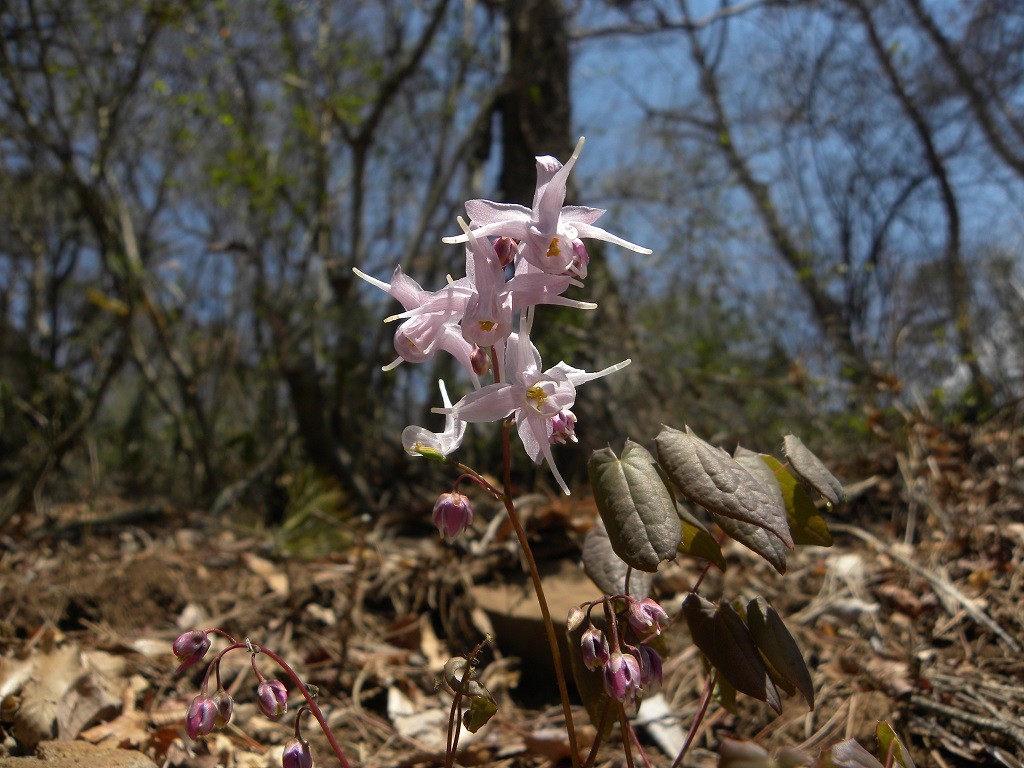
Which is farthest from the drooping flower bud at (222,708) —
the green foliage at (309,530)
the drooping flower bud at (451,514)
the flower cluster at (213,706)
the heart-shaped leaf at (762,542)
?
the green foliage at (309,530)

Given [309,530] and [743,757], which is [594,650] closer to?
[743,757]

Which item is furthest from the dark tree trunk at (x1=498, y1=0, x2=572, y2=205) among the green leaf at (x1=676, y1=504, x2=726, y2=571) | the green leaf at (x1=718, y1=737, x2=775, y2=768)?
the green leaf at (x1=718, y1=737, x2=775, y2=768)

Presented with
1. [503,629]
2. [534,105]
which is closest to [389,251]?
[534,105]

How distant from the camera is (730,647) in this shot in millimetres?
1248

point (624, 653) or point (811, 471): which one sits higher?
point (811, 471)

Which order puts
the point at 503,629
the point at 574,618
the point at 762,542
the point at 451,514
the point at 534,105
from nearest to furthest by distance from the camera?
the point at 762,542
the point at 574,618
the point at 451,514
the point at 503,629
the point at 534,105

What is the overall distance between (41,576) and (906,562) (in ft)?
10.7

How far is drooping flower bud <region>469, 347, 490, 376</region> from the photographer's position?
4.29 feet

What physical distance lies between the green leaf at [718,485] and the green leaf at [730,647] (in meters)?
0.26

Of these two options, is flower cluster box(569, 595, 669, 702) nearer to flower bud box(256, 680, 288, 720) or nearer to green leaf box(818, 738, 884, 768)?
green leaf box(818, 738, 884, 768)

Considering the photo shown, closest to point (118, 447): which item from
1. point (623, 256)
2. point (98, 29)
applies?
point (98, 29)

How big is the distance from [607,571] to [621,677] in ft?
0.85

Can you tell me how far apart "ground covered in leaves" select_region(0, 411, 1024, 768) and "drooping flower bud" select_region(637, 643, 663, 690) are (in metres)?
0.24

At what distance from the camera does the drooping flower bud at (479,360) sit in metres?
1.31
